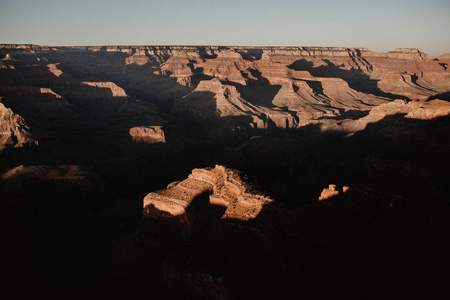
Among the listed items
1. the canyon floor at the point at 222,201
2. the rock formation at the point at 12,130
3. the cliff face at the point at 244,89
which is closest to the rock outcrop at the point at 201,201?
the canyon floor at the point at 222,201

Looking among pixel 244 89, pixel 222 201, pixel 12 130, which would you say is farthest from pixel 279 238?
pixel 244 89

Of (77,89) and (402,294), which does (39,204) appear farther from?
(77,89)

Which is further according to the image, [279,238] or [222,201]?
[222,201]

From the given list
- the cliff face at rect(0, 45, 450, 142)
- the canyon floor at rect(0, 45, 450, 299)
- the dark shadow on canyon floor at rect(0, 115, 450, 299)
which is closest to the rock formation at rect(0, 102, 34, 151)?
the canyon floor at rect(0, 45, 450, 299)

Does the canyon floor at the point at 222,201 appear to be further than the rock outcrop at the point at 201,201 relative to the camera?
No

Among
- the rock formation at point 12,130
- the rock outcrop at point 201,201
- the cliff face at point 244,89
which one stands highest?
the rock outcrop at point 201,201

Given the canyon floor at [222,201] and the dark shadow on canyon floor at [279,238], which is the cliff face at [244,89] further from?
the dark shadow on canyon floor at [279,238]

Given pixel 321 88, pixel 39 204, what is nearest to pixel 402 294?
pixel 39 204

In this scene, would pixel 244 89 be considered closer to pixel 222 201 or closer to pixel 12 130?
pixel 12 130
